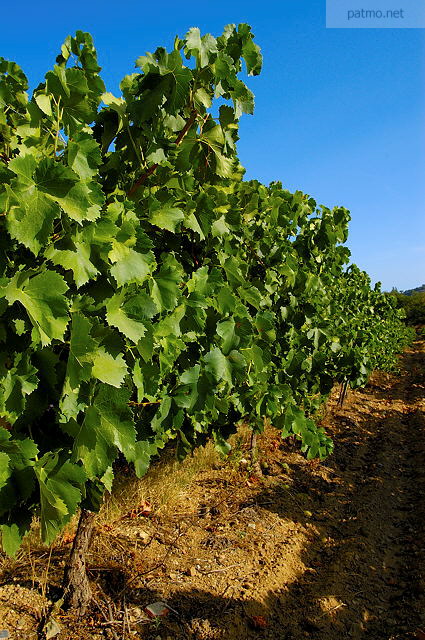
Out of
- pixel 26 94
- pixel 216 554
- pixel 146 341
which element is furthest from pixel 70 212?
pixel 216 554

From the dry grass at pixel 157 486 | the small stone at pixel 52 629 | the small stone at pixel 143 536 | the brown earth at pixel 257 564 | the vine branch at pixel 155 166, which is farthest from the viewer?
the dry grass at pixel 157 486

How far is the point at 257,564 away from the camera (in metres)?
3.90

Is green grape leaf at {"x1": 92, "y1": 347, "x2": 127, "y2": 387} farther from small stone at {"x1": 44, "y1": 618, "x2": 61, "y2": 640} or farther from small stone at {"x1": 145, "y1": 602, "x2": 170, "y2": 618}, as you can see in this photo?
small stone at {"x1": 145, "y1": 602, "x2": 170, "y2": 618}

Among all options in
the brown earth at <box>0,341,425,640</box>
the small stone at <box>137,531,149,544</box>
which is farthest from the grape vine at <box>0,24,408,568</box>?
the small stone at <box>137,531,149,544</box>

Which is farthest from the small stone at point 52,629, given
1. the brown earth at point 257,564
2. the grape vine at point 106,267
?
the grape vine at point 106,267

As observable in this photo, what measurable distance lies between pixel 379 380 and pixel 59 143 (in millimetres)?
15513

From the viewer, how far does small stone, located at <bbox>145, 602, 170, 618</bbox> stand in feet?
9.89

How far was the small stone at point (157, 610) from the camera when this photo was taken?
119 inches

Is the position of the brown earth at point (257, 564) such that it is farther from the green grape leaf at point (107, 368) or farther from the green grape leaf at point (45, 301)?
the green grape leaf at point (45, 301)

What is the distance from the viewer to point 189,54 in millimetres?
1878

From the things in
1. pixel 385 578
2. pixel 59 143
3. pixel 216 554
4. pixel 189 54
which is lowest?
pixel 385 578

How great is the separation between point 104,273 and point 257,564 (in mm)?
3173

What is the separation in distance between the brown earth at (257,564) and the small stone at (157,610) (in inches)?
1.4

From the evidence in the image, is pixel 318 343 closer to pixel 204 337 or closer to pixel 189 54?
pixel 204 337
